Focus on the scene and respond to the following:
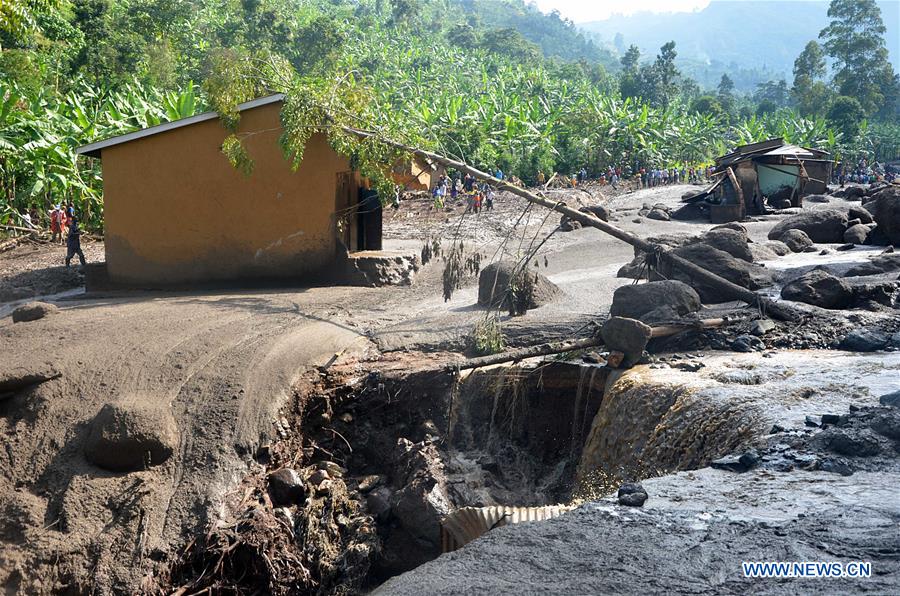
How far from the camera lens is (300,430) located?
10961 mm

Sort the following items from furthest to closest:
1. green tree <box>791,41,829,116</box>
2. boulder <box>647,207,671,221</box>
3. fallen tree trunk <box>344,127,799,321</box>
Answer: green tree <box>791,41,829,116</box>
boulder <box>647,207,671,221</box>
fallen tree trunk <box>344,127,799,321</box>

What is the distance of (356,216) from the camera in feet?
58.5

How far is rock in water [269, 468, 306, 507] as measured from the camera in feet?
32.9

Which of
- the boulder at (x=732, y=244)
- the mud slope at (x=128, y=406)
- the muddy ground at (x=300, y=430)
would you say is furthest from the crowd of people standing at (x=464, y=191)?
the mud slope at (x=128, y=406)

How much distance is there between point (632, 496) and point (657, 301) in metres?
5.90

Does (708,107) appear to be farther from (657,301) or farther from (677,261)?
(657,301)

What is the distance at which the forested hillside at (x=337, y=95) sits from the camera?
53.1 feet

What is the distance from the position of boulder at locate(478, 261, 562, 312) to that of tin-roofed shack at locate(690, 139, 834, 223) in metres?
13.5

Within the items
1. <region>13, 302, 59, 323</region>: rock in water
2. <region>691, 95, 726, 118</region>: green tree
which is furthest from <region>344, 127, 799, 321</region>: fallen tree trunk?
<region>691, 95, 726, 118</region>: green tree

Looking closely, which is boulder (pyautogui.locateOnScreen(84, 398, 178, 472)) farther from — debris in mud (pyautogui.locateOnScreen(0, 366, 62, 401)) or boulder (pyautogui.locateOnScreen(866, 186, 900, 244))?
boulder (pyautogui.locateOnScreen(866, 186, 900, 244))

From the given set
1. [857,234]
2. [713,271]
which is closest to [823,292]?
[713,271]

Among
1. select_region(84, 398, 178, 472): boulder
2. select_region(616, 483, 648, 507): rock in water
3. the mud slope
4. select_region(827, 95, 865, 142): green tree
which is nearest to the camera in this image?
select_region(616, 483, 648, 507): rock in water

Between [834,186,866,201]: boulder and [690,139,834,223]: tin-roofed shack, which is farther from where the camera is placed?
[834,186,866,201]: boulder

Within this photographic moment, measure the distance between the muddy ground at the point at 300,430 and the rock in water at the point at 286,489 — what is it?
0.14 m
